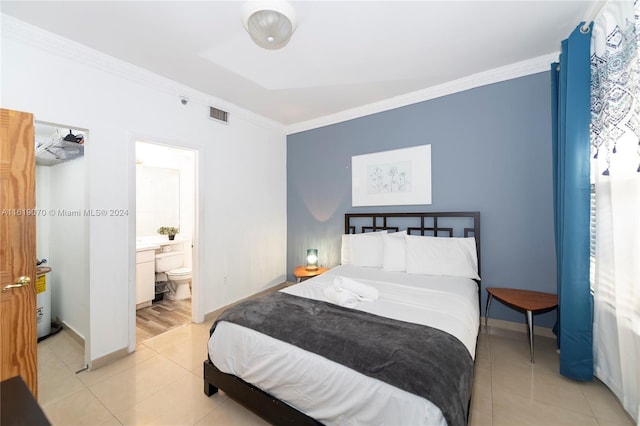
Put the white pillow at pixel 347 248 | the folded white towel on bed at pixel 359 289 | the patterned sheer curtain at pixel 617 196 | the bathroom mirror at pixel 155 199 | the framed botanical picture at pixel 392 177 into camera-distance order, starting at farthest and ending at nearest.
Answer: the bathroom mirror at pixel 155 199 < the white pillow at pixel 347 248 < the framed botanical picture at pixel 392 177 < the folded white towel on bed at pixel 359 289 < the patterned sheer curtain at pixel 617 196

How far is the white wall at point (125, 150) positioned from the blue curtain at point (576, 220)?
3369mm

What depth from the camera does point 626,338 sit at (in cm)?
154

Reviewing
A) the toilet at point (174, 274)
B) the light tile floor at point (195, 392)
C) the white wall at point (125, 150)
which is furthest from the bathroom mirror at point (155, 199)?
the light tile floor at point (195, 392)

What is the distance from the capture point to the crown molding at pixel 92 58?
1.87 metres

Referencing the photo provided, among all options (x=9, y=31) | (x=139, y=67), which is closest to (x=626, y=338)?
(x=139, y=67)

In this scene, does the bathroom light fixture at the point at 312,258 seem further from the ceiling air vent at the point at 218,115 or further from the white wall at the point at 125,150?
the ceiling air vent at the point at 218,115

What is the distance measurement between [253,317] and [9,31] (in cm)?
270

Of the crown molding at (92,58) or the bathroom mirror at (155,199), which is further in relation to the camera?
the bathroom mirror at (155,199)

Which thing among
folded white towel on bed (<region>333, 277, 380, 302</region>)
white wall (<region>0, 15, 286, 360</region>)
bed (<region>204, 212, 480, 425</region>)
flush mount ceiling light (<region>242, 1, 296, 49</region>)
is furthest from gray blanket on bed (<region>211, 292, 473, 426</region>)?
flush mount ceiling light (<region>242, 1, 296, 49</region>)

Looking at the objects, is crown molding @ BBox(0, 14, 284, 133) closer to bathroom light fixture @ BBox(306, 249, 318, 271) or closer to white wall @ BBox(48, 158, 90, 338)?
white wall @ BBox(48, 158, 90, 338)

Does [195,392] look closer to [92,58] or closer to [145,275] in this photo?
[145,275]

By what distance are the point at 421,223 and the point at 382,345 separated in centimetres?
206

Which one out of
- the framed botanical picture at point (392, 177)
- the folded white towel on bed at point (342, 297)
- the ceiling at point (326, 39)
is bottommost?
the folded white towel on bed at point (342, 297)

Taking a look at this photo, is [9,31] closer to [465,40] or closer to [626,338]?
[465,40]
